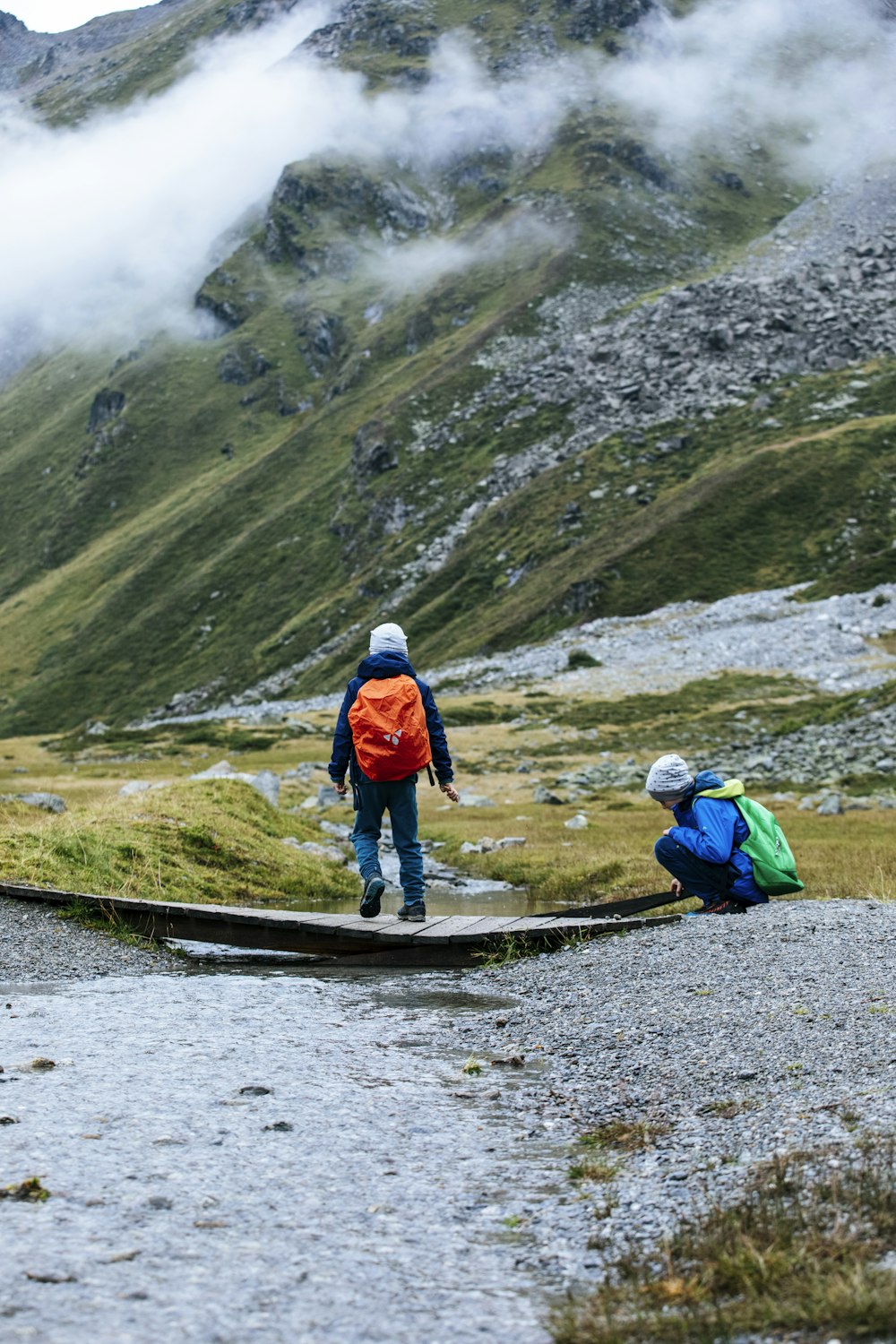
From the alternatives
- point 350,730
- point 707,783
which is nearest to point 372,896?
point 350,730

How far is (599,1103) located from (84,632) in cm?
18976

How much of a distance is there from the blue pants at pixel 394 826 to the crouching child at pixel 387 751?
0.04ft

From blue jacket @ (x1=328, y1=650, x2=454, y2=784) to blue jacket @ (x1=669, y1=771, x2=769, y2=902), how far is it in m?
3.03

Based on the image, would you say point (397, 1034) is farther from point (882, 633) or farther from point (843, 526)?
point (843, 526)

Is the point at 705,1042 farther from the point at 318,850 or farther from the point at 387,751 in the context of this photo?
the point at 318,850

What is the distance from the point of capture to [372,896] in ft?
49.6

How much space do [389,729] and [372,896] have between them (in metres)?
2.29

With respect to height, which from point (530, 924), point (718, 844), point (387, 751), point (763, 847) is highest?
point (387, 751)

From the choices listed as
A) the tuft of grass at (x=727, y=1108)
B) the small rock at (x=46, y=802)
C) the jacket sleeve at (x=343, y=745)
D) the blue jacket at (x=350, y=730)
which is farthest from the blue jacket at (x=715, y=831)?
the small rock at (x=46, y=802)

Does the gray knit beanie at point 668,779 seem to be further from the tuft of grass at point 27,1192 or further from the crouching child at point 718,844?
the tuft of grass at point 27,1192

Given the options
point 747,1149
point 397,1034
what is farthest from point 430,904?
point 747,1149

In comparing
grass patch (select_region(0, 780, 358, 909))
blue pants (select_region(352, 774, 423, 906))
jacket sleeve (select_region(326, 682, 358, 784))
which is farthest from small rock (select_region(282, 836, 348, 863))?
jacket sleeve (select_region(326, 682, 358, 784))

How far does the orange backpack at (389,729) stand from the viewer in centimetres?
1455

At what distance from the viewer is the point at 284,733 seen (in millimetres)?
79375
